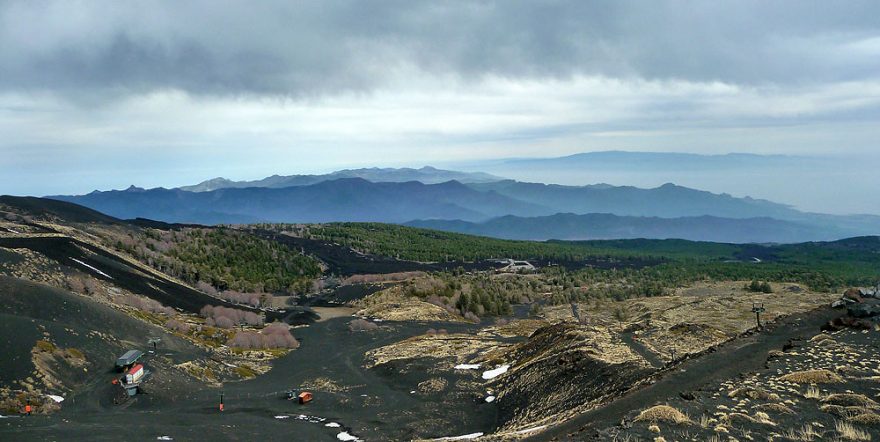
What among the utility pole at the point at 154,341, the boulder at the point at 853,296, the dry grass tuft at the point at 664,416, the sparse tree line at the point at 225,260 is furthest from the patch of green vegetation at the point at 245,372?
the sparse tree line at the point at 225,260

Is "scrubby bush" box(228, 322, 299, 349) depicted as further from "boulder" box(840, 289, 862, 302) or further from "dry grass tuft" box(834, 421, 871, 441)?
"dry grass tuft" box(834, 421, 871, 441)

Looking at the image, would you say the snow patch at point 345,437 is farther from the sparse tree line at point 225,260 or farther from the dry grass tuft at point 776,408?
the sparse tree line at point 225,260

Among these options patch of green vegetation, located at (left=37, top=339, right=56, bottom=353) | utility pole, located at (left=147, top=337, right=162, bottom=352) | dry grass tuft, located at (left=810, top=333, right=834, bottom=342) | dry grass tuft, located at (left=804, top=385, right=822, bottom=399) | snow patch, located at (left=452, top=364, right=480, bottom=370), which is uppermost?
dry grass tuft, located at (left=810, top=333, right=834, bottom=342)

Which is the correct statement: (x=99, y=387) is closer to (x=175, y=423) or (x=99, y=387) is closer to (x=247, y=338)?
(x=175, y=423)

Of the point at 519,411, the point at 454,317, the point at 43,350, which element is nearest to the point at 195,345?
the point at 43,350

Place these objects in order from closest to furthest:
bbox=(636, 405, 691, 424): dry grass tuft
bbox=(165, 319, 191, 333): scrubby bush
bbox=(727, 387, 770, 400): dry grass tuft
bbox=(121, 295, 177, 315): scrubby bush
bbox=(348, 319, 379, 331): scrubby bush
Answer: bbox=(636, 405, 691, 424): dry grass tuft, bbox=(727, 387, 770, 400): dry grass tuft, bbox=(165, 319, 191, 333): scrubby bush, bbox=(121, 295, 177, 315): scrubby bush, bbox=(348, 319, 379, 331): scrubby bush

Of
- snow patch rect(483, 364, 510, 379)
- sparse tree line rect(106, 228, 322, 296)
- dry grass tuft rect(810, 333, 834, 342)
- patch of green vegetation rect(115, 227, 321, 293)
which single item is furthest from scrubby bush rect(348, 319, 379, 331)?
dry grass tuft rect(810, 333, 834, 342)
